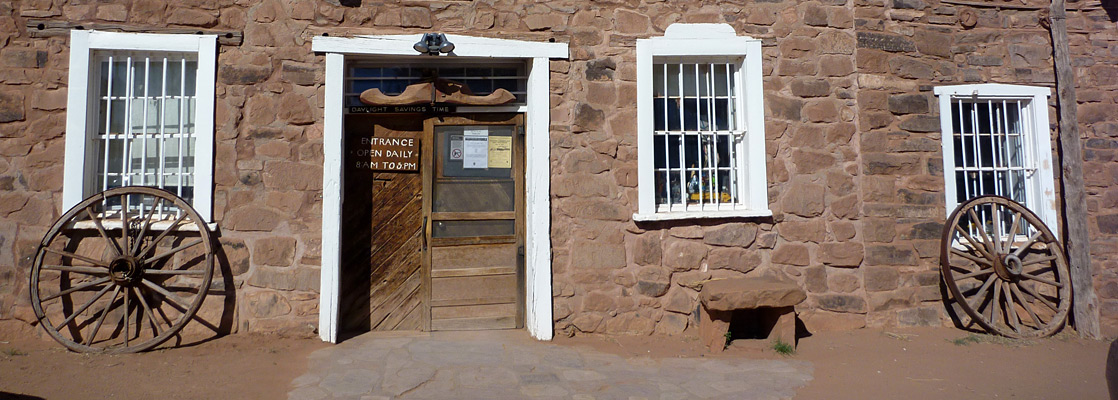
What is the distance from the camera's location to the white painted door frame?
4.84 m

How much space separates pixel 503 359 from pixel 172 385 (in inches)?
82.6

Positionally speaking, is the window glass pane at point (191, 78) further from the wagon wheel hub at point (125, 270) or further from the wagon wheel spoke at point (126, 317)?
the wagon wheel spoke at point (126, 317)

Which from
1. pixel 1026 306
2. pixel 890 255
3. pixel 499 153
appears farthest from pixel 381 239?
pixel 1026 306

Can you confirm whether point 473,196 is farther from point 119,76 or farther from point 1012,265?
point 1012,265

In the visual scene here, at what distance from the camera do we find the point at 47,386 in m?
3.88

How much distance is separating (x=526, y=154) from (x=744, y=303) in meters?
2.11

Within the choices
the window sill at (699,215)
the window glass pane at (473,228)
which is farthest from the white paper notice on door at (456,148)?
the window sill at (699,215)

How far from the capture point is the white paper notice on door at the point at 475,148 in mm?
5324

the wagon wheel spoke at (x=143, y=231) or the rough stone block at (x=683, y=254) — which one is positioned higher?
the wagon wheel spoke at (x=143, y=231)

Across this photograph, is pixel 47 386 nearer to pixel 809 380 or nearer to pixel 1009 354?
pixel 809 380

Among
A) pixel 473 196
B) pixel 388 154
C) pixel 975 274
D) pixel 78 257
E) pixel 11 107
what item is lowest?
pixel 975 274

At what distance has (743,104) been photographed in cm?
541

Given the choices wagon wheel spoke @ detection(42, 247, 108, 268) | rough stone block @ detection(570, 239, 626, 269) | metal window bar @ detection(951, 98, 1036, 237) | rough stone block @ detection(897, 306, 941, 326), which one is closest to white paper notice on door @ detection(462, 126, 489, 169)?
rough stone block @ detection(570, 239, 626, 269)

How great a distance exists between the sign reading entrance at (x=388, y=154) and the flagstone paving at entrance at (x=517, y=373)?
1.41 meters
